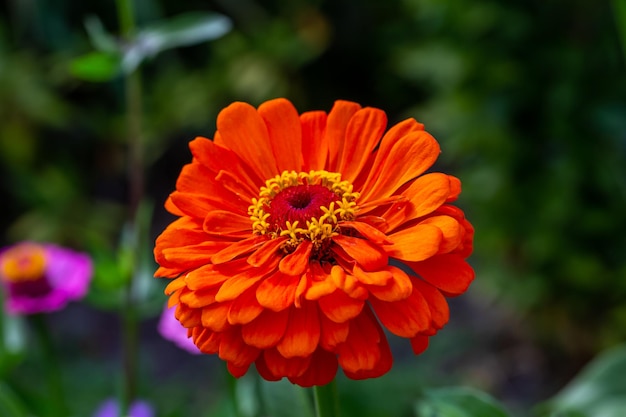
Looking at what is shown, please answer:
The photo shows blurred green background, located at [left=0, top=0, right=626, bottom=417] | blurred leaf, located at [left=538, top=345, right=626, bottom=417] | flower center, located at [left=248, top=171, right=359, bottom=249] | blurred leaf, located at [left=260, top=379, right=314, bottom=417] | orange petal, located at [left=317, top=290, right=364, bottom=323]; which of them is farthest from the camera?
blurred green background, located at [left=0, top=0, right=626, bottom=417]

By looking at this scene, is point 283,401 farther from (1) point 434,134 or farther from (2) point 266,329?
(1) point 434,134

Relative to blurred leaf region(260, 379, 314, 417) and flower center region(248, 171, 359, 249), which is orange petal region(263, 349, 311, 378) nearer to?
flower center region(248, 171, 359, 249)

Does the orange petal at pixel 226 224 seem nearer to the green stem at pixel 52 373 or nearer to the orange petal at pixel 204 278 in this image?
the orange petal at pixel 204 278

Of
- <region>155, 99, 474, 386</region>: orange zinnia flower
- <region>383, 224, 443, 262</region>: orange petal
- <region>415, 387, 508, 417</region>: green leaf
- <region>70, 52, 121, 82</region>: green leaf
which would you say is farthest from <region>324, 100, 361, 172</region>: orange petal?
<region>70, 52, 121, 82</region>: green leaf

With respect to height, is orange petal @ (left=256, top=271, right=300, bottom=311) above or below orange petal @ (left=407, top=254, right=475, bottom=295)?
below

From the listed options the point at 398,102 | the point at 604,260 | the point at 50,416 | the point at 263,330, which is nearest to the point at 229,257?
the point at 263,330

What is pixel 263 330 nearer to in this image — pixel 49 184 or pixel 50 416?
pixel 50 416
